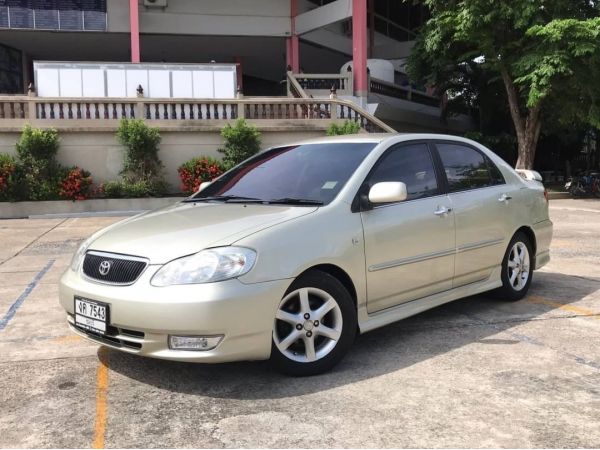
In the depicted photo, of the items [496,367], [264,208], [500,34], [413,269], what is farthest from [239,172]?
[500,34]

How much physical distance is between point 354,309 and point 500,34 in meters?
17.0

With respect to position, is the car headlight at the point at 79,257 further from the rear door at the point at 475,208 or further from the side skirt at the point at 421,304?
the rear door at the point at 475,208

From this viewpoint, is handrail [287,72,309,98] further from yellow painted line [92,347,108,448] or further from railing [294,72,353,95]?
yellow painted line [92,347,108,448]

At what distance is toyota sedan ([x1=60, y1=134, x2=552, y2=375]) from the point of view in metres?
3.34

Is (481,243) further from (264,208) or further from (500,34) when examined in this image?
(500,34)

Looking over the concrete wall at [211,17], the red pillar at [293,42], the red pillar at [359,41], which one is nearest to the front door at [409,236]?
the red pillar at [359,41]

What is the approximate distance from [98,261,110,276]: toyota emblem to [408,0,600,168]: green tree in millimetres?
15761

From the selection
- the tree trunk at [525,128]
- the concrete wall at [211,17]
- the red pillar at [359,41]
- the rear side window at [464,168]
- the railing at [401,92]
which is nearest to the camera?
the rear side window at [464,168]

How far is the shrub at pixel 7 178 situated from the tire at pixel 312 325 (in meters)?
13.1

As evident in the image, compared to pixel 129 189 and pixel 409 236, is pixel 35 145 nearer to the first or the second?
pixel 129 189

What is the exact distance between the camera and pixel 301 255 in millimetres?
3555

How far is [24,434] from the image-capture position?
2998 mm

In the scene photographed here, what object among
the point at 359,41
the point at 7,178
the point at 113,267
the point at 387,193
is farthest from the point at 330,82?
the point at 113,267

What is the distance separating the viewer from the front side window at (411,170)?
438 cm
